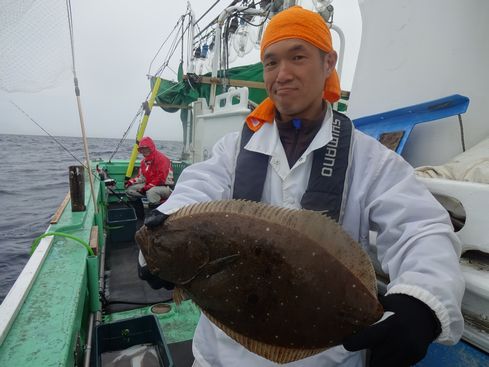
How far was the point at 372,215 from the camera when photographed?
5.36ft

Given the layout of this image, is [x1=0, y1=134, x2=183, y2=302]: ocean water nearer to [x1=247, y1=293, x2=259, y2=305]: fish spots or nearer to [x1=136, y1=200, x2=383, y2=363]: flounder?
[x1=136, y1=200, x2=383, y2=363]: flounder

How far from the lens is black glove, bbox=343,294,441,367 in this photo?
1207 mm

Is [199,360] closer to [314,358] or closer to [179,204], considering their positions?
[314,358]

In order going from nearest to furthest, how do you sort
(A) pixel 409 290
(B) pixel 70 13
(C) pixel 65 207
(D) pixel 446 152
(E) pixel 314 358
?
(A) pixel 409 290 → (E) pixel 314 358 → (D) pixel 446 152 → (B) pixel 70 13 → (C) pixel 65 207

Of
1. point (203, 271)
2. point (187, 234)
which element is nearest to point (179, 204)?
point (187, 234)

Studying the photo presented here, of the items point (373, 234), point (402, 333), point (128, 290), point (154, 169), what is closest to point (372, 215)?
point (373, 234)

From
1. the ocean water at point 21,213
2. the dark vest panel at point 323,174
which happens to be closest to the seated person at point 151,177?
the ocean water at point 21,213

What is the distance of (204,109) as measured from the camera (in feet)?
29.5

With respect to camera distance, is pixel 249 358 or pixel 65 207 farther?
pixel 65 207

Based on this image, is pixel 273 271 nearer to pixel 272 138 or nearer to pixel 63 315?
pixel 272 138

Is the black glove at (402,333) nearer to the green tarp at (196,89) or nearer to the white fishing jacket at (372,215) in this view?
the white fishing jacket at (372,215)

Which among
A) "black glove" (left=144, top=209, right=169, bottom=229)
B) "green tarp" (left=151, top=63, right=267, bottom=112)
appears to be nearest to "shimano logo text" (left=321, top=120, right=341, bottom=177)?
"black glove" (left=144, top=209, right=169, bottom=229)

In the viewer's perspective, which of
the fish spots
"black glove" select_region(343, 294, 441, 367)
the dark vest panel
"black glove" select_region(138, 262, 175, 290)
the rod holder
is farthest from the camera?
the rod holder

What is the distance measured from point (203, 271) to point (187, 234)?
181 mm
